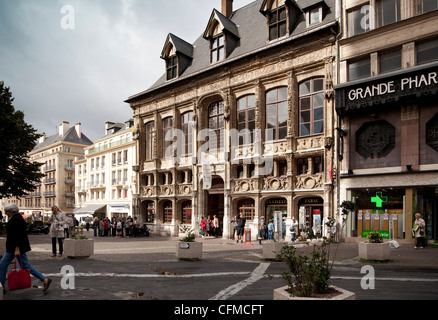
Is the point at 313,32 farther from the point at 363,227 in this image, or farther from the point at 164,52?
the point at 164,52

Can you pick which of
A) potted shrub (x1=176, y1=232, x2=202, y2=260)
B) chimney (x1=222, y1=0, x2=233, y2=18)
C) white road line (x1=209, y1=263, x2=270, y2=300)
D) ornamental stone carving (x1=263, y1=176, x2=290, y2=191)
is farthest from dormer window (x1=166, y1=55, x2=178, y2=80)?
white road line (x1=209, y1=263, x2=270, y2=300)

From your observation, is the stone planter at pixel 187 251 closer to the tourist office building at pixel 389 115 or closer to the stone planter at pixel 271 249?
the stone planter at pixel 271 249

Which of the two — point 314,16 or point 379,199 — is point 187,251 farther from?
point 314,16

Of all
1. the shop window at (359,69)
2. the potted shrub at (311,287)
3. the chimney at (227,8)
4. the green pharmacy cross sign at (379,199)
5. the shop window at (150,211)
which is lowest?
the shop window at (150,211)

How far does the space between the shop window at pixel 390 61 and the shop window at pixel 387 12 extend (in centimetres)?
166

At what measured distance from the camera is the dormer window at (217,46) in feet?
95.9

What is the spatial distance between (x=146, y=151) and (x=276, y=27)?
1655 centimetres

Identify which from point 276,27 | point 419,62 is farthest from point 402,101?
point 276,27

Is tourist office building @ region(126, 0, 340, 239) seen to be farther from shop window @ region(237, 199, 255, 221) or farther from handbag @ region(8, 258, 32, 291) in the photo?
handbag @ region(8, 258, 32, 291)

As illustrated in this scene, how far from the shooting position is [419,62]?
1828 centimetres

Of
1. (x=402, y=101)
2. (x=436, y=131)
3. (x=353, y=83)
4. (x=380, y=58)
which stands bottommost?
(x=436, y=131)

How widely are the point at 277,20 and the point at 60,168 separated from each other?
58.0 meters

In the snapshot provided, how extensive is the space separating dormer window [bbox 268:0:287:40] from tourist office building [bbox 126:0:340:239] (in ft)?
0.22

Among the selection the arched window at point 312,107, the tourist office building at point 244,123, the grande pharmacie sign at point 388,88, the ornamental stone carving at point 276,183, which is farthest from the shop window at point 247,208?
the grande pharmacie sign at point 388,88
